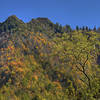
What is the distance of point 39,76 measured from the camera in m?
76.0

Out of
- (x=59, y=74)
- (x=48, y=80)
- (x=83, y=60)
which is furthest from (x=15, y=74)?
(x=83, y=60)

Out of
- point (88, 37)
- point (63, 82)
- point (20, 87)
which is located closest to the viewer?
point (88, 37)

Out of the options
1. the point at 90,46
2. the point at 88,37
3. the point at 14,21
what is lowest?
the point at 90,46

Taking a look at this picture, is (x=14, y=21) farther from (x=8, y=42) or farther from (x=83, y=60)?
(x=83, y=60)

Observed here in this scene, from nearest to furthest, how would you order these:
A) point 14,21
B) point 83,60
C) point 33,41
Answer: point 83,60, point 33,41, point 14,21

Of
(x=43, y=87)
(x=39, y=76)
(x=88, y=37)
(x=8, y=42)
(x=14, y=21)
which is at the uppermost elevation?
(x=14, y=21)

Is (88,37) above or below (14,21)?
below

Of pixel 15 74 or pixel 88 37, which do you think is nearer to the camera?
pixel 88 37

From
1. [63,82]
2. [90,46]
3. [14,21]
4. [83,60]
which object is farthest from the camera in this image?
[14,21]

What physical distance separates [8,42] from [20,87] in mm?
31723

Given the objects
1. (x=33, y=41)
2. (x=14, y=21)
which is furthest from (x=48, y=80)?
(x=14, y=21)

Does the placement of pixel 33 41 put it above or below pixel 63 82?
above

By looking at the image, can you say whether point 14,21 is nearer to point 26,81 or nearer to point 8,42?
point 8,42

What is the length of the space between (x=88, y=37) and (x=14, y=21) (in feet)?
338
